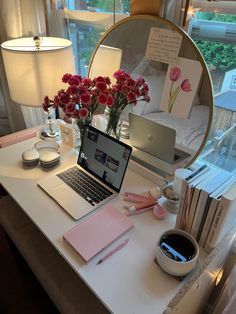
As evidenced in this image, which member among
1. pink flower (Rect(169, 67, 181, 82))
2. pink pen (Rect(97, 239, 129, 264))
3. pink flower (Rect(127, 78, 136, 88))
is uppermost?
pink flower (Rect(169, 67, 181, 82))

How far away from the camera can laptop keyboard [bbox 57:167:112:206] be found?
955 millimetres

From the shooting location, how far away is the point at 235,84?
2.93 ft

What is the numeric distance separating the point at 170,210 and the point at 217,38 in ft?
2.14

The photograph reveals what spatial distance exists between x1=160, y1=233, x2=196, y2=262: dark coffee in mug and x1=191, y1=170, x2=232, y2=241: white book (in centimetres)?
6

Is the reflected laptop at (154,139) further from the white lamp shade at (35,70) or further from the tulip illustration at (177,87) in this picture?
the white lamp shade at (35,70)

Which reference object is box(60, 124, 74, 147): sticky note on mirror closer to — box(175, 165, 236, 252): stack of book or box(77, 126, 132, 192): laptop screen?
box(77, 126, 132, 192): laptop screen

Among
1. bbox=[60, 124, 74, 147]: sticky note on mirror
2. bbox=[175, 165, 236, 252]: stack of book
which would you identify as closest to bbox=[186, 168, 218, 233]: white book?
bbox=[175, 165, 236, 252]: stack of book

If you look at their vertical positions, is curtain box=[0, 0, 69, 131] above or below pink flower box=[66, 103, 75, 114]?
above

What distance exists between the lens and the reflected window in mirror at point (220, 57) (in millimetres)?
874

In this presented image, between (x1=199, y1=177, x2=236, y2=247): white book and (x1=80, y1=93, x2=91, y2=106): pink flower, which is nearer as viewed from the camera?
(x1=199, y1=177, x2=236, y2=247): white book

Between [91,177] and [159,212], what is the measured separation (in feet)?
1.07

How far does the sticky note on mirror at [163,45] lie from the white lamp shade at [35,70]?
1.49 feet

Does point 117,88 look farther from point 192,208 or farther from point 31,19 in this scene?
point 31,19

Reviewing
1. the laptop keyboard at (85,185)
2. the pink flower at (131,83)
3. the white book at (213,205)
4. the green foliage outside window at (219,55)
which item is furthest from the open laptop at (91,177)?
the green foliage outside window at (219,55)
